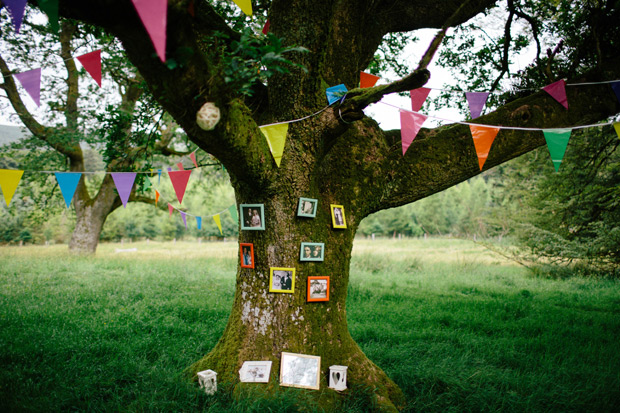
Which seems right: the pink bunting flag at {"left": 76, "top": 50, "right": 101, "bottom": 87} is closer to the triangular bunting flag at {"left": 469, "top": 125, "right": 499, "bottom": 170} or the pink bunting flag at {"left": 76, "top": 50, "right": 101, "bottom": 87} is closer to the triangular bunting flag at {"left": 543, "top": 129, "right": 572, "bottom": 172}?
the triangular bunting flag at {"left": 469, "top": 125, "right": 499, "bottom": 170}

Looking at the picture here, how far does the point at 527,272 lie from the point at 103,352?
1272 centimetres

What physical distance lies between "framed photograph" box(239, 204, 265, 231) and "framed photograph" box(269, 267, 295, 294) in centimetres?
39

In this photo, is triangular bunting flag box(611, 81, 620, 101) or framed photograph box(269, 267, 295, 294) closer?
framed photograph box(269, 267, 295, 294)

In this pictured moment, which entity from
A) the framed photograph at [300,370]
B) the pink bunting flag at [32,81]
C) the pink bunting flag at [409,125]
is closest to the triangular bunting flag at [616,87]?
the pink bunting flag at [409,125]

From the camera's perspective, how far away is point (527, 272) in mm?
12180

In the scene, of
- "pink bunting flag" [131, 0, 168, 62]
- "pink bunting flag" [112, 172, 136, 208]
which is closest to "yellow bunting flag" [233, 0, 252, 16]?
"pink bunting flag" [131, 0, 168, 62]

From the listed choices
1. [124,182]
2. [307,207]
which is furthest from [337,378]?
[124,182]

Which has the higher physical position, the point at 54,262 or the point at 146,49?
the point at 146,49

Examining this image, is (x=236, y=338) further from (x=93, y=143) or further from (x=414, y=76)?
(x=93, y=143)

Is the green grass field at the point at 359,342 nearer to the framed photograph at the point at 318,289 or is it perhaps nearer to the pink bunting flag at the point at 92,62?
the framed photograph at the point at 318,289

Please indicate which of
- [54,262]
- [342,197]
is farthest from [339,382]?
[54,262]

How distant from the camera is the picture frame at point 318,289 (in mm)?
3139

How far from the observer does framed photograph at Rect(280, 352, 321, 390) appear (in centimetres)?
296

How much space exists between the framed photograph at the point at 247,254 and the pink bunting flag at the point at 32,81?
223 cm
